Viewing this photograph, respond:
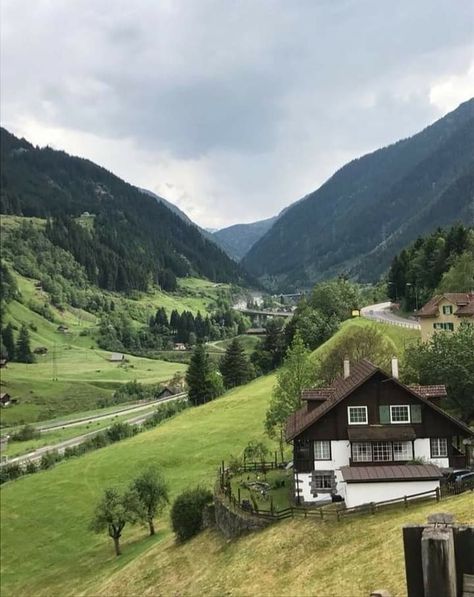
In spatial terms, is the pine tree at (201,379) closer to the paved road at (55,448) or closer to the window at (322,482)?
the paved road at (55,448)

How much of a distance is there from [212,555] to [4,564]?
27100 millimetres

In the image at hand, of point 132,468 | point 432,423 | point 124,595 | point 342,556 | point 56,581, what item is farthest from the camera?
point 132,468

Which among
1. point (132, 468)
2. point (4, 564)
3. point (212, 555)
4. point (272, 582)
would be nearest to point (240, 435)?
→ point (132, 468)

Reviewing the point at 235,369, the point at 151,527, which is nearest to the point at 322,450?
the point at 151,527

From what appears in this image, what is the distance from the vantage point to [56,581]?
4856 cm

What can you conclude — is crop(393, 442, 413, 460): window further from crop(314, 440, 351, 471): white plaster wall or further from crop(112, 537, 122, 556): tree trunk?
crop(112, 537, 122, 556): tree trunk

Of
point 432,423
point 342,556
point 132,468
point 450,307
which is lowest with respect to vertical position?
point 132,468

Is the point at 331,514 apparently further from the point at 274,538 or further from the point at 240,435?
the point at 240,435

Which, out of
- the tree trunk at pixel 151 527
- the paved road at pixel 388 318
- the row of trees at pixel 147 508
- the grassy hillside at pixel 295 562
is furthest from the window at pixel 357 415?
the paved road at pixel 388 318

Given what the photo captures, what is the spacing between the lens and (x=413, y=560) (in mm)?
6617

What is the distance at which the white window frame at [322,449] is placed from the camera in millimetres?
40812

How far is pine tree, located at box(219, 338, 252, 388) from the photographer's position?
125875 millimetres

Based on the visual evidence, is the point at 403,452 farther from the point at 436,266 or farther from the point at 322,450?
the point at 436,266

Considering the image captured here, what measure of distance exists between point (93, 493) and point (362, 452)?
41.1 metres
